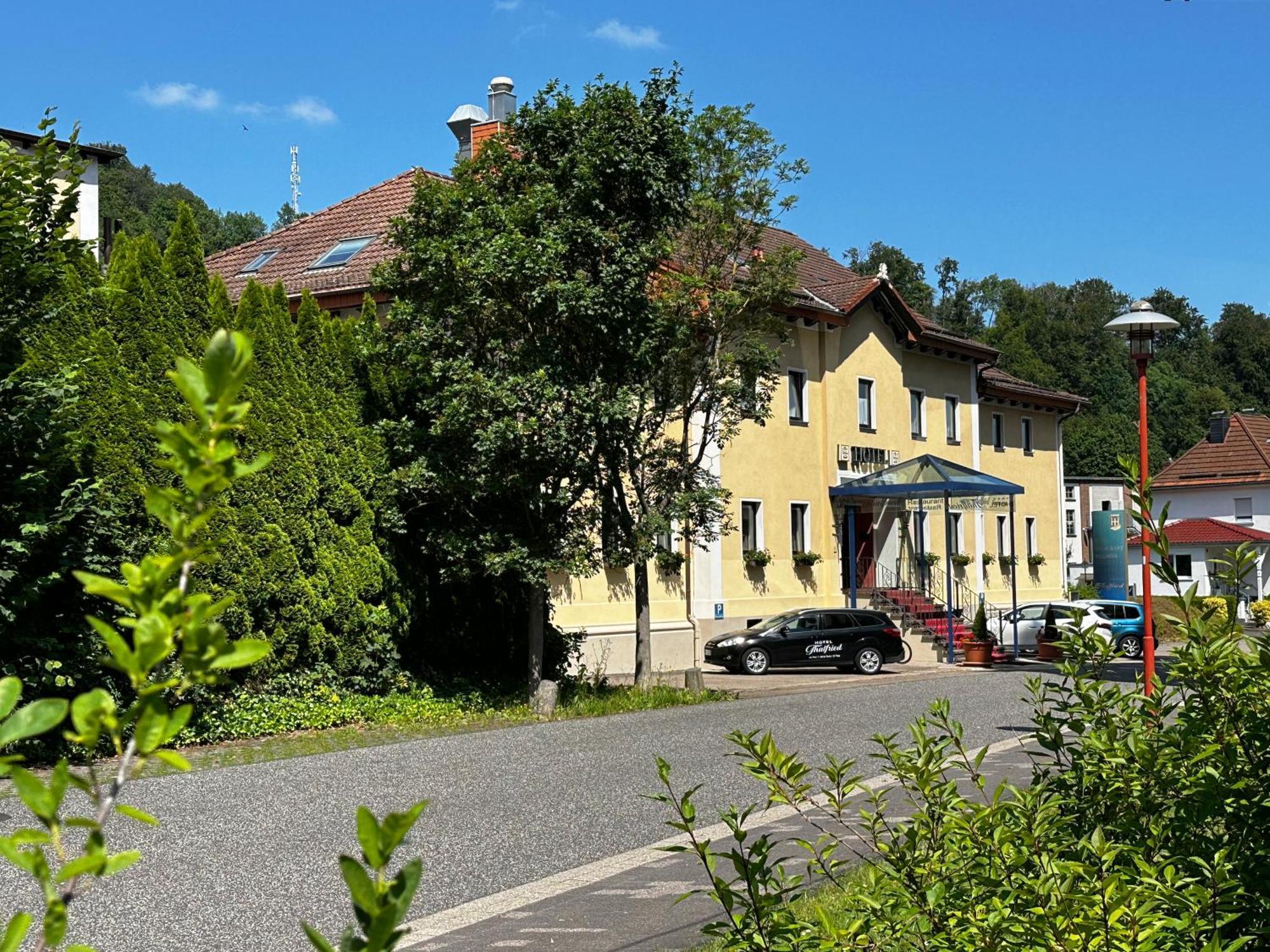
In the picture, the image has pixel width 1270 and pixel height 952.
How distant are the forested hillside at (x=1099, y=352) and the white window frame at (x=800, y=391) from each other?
55.7m

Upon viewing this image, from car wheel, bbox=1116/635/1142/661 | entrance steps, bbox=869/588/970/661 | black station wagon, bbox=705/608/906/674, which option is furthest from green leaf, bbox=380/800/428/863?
car wheel, bbox=1116/635/1142/661

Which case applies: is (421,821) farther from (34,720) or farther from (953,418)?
(953,418)

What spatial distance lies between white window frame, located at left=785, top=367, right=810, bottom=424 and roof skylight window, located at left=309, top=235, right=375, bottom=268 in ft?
35.2

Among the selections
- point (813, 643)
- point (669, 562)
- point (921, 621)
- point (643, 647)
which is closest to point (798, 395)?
point (921, 621)

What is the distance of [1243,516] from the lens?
68.5m

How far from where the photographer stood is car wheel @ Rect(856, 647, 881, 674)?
94.1 ft

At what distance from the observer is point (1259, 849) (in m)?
3.55

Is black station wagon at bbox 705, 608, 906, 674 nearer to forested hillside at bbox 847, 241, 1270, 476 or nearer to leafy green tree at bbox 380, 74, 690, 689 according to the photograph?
leafy green tree at bbox 380, 74, 690, 689

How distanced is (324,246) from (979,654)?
17.2 meters

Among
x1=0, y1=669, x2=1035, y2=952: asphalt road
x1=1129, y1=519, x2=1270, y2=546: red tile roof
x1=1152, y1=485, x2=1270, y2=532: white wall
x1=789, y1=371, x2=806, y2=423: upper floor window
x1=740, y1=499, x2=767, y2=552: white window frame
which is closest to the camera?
x1=0, y1=669, x2=1035, y2=952: asphalt road

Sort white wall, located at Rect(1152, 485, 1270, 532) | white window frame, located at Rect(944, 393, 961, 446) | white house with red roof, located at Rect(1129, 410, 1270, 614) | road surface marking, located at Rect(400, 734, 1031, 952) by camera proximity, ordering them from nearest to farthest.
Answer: road surface marking, located at Rect(400, 734, 1031, 952) → white window frame, located at Rect(944, 393, 961, 446) → white house with red roof, located at Rect(1129, 410, 1270, 614) → white wall, located at Rect(1152, 485, 1270, 532)

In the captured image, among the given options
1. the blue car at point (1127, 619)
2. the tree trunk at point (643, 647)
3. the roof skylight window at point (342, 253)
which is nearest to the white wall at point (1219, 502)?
the blue car at point (1127, 619)

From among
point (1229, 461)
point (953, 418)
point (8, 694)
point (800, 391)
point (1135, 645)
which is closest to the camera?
point (8, 694)

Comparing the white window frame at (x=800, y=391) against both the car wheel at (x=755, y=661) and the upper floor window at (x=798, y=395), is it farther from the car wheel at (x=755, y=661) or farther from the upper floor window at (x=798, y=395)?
the car wheel at (x=755, y=661)
